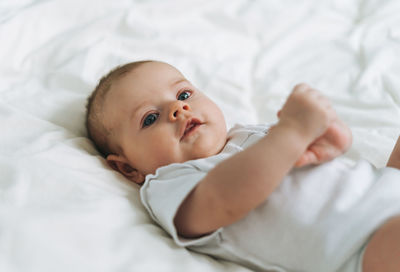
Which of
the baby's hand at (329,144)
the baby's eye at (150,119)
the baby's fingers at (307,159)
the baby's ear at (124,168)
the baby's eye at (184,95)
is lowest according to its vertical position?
the baby's ear at (124,168)

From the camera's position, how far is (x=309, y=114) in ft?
2.43

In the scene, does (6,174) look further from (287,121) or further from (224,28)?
(224,28)

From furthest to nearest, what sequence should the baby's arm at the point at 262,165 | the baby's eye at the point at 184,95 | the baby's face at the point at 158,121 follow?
the baby's eye at the point at 184,95, the baby's face at the point at 158,121, the baby's arm at the point at 262,165

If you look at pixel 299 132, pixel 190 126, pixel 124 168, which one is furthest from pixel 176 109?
pixel 299 132

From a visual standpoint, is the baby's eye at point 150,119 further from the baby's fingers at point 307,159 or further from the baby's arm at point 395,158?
the baby's arm at point 395,158

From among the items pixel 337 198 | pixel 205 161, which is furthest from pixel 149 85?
pixel 337 198

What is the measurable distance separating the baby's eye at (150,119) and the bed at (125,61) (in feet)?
0.41

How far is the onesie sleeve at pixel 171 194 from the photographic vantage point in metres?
0.80

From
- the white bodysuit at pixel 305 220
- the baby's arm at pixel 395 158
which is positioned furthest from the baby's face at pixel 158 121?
the baby's arm at pixel 395 158

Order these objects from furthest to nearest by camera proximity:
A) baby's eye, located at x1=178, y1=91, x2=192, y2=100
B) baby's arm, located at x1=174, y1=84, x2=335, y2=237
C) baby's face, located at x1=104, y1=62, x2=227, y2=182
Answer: baby's eye, located at x1=178, y1=91, x2=192, y2=100
baby's face, located at x1=104, y1=62, x2=227, y2=182
baby's arm, located at x1=174, y1=84, x2=335, y2=237

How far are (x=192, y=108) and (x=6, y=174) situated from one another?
393mm

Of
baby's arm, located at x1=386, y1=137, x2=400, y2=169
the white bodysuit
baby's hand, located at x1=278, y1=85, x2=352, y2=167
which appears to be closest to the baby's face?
the white bodysuit

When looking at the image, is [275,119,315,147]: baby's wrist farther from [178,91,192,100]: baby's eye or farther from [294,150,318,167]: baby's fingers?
[178,91,192,100]: baby's eye

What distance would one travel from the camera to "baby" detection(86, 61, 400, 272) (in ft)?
2.43
